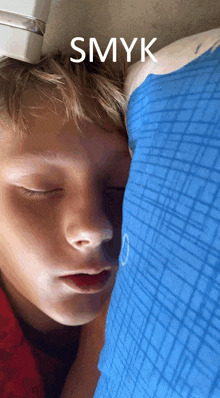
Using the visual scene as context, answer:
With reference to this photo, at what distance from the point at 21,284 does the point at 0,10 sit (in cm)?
51

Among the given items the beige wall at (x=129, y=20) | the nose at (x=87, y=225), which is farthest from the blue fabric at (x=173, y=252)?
the beige wall at (x=129, y=20)

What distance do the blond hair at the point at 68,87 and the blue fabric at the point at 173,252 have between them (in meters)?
0.16

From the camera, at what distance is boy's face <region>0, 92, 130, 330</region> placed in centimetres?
58

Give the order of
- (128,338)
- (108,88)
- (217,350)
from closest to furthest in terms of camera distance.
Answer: (217,350)
(128,338)
(108,88)

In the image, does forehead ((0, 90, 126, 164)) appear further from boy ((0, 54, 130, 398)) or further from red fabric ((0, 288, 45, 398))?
red fabric ((0, 288, 45, 398))

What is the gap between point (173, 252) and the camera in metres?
0.34

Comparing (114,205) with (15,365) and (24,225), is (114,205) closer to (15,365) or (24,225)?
(24,225)

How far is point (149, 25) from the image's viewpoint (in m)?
0.65

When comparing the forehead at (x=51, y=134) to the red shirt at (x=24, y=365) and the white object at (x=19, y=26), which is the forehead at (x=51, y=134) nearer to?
the white object at (x=19, y=26)

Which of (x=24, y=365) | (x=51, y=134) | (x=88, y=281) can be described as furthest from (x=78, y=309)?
(x=51, y=134)

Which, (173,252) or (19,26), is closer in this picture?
(173,252)

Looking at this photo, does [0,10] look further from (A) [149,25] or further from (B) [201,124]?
(B) [201,124]

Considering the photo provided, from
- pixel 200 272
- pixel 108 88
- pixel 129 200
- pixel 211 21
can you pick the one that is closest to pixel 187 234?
pixel 200 272

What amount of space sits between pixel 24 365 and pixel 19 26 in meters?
0.63
